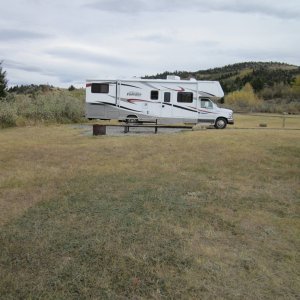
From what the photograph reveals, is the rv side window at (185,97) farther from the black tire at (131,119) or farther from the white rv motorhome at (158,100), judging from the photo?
the black tire at (131,119)

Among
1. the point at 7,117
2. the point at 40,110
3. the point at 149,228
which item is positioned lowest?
the point at 149,228

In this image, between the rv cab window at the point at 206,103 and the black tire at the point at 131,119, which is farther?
the black tire at the point at 131,119

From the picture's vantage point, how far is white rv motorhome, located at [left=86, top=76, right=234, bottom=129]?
21891mm

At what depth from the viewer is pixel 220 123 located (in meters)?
21.9

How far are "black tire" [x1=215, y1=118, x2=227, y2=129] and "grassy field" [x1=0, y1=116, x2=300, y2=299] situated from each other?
39.1 ft

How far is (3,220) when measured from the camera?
18.1ft

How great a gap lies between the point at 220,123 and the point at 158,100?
3295 millimetres

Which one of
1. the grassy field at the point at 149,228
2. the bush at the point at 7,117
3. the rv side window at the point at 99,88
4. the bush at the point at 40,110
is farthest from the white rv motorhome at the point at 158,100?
the grassy field at the point at 149,228

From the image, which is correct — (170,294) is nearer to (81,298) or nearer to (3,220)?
(81,298)

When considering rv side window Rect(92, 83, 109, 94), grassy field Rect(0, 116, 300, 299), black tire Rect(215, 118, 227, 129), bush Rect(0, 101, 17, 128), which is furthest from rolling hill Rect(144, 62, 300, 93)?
grassy field Rect(0, 116, 300, 299)

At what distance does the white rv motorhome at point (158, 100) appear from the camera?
2189 cm

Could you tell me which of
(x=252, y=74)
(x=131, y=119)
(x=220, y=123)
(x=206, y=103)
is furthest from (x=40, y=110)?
(x=252, y=74)

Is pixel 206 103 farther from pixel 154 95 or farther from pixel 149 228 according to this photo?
pixel 149 228

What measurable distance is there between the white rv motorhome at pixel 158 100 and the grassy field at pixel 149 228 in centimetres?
1208
